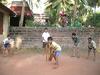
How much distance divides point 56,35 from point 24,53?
4013 millimetres

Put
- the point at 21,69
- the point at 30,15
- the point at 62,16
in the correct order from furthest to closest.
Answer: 1. the point at 30,15
2. the point at 62,16
3. the point at 21,69

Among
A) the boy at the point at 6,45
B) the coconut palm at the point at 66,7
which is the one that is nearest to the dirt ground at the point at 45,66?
the boy at the point at 6,45

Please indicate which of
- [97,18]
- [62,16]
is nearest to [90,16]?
[97,18]

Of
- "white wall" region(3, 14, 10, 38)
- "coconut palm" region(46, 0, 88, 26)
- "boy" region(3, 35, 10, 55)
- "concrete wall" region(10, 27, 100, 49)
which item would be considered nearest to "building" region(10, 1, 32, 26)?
"coconut palm" region(46, 0, 88, 26)

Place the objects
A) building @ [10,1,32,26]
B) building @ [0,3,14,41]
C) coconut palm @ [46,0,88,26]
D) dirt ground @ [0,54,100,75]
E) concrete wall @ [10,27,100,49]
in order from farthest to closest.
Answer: building @ [10,1,32,26] → coconut palm @ [46,0,88,26] → concrete wall @ [10,27,100,49] → building @ [0,3,14,41] → dirt ground @ [0,54,100,75]

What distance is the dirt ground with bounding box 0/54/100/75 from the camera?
14.6m

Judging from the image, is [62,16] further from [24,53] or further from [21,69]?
[21,69]

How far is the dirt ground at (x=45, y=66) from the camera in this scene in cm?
1458

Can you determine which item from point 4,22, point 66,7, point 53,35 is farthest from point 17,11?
point 53,35

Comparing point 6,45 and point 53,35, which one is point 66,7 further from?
point 6,45

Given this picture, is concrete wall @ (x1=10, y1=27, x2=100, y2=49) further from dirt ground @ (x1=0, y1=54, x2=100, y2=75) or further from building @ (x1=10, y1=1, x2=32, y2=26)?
building @ (x1=10, y1=1, x2=32, y2=26)

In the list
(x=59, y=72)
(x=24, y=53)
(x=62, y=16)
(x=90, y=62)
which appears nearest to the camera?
(x=59, y=72)

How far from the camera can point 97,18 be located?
36094 mm

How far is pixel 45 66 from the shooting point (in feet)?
52.1
